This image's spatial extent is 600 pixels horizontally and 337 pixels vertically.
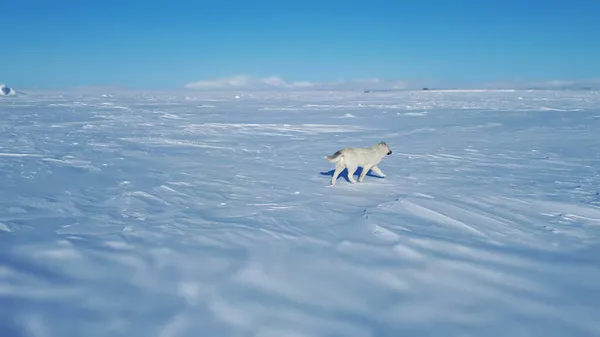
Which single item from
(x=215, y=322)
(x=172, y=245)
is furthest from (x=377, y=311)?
(x=172, y=245)

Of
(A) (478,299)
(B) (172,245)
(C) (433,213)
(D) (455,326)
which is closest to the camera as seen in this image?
(D) (455,326)

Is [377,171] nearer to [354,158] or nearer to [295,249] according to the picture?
[354,158]

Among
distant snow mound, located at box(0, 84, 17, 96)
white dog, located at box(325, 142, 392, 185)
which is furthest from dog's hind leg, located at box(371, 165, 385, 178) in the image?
distant snow mound, located at box(0, 84, 17, 96)

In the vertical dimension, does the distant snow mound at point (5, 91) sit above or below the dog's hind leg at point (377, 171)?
above

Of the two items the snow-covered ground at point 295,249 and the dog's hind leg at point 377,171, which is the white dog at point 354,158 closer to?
the dog's hind leg at point 377,171

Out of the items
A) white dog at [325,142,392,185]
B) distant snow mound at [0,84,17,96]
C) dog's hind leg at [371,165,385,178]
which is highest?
distant snow mound at [0,84,17,96]

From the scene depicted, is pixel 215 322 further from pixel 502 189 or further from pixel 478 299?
pixel 502 189

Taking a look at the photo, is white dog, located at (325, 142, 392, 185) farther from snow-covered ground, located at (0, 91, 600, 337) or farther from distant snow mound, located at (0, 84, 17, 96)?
distant snow mound, located at (0, 84, 17, 96)

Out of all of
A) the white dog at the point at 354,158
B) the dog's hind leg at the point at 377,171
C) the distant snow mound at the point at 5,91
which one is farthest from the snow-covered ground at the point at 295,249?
the distant snow mound at the point at 5,91
